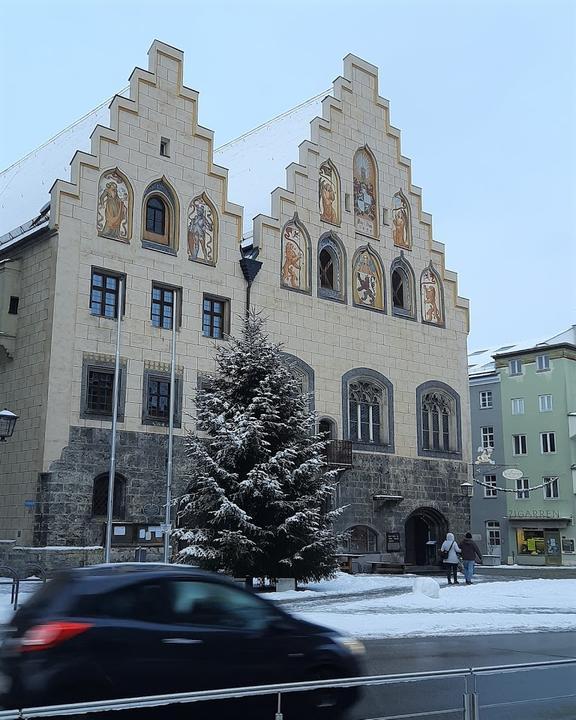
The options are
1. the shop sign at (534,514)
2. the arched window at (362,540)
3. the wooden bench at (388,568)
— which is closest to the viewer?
the wooden bench at (388,568)

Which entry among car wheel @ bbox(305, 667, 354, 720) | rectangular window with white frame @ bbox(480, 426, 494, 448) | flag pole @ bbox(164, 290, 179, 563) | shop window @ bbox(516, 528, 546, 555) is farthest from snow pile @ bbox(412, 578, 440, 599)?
rectangular window with white frame @ bbox(480, 426, 494, 448)

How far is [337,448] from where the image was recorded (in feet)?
116

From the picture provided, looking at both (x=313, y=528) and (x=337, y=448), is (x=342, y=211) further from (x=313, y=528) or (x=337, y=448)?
(x=313, y=528)

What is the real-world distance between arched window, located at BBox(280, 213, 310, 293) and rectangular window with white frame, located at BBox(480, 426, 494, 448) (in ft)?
117

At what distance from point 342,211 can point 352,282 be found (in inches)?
125

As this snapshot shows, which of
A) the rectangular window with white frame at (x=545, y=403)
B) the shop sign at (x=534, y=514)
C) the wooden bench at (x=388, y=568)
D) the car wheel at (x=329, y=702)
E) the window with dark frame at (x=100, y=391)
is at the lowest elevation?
the car wheel at (x=329, y=702)

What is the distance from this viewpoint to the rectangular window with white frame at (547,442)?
62281 mm

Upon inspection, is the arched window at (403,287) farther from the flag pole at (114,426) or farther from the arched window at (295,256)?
the flag pole at (114,426)

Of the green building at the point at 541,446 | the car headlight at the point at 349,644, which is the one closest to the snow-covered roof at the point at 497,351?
the green building at the point at 541,446

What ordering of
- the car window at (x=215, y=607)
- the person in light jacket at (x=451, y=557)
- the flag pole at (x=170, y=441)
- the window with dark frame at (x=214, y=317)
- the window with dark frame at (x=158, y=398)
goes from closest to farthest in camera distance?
the car window at (x=215, y=607) < the flag pole at (x=170, y=441) < the person in light jacket at (x=451, y=557) < the window with dark frame at (x=158, y=398) < the window with dark frame at (x=214, y=317)

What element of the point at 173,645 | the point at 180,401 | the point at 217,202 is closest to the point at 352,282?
the point at 217,202

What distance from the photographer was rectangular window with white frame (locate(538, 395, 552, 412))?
6284 cm

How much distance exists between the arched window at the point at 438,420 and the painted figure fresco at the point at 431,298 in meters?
3.15

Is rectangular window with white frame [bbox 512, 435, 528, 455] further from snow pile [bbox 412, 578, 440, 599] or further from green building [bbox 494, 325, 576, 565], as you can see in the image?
snow pile [bbox 412, 578, 440, 599]
